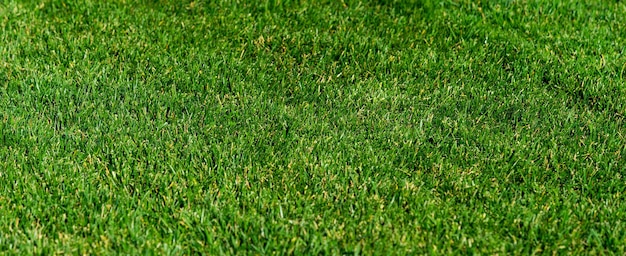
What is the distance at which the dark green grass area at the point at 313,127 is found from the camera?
3150 mm

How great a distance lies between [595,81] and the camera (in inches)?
167

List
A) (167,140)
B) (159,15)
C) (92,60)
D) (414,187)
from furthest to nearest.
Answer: (159,15)
(92,60)
(167,140)
(414,187)

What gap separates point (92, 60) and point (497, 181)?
2327 mm

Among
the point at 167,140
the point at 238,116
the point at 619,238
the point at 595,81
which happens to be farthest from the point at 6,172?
the point at 595,81

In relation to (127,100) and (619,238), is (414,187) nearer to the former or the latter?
(619,238)

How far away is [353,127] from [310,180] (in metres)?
0.52

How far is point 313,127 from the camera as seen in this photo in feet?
12.6

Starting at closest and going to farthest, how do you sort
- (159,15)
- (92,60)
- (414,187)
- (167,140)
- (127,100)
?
(414,187)
(167,140)
(127,100)
(92,60)
(159,15)

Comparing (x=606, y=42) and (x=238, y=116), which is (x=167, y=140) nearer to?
(x=238, y=116)

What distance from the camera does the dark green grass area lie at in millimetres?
3150

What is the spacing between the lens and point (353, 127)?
→ 12.7ft

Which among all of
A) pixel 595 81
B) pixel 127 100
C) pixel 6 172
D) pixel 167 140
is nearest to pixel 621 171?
pixel 595 81

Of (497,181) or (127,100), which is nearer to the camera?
(497,181)

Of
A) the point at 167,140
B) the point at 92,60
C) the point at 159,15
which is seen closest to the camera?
the point at 167,140
